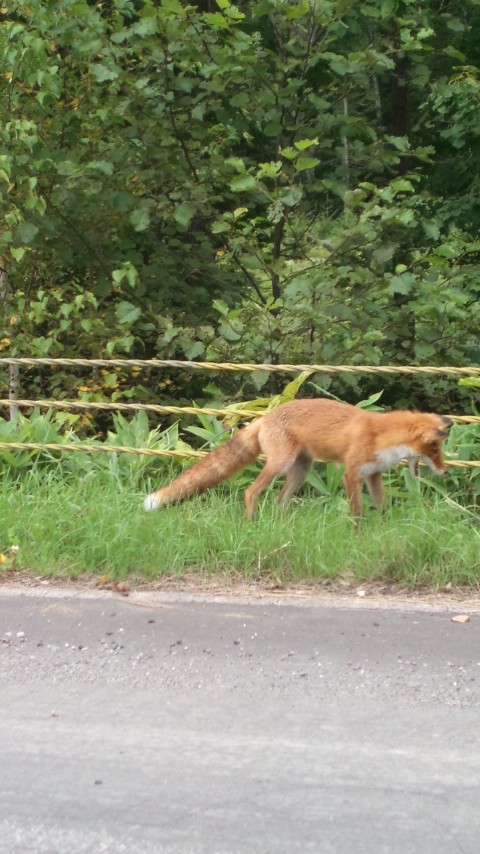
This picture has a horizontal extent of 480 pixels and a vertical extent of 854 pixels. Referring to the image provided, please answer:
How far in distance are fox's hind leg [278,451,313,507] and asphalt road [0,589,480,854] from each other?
171cm

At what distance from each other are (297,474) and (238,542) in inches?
52.8

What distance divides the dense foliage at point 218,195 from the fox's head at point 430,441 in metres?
1.47

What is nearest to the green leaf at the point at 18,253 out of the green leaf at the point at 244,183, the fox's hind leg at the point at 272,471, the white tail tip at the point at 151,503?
the green leaf at the point at 244,183

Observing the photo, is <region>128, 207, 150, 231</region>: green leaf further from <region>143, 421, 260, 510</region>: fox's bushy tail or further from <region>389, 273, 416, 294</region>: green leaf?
<region>143, 421, 260, 510</region>: fox's bushy tail

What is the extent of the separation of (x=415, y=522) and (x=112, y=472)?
216 centimetres

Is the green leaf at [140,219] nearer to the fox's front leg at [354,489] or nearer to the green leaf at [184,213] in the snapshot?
the green leaf at [184,213]

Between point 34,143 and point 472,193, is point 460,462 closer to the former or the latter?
point 34,143

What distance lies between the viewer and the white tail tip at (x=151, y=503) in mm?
5410

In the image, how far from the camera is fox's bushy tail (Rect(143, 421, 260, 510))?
18.2ft

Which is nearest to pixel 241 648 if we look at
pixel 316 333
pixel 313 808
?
pixel 313 808

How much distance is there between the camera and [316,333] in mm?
7367

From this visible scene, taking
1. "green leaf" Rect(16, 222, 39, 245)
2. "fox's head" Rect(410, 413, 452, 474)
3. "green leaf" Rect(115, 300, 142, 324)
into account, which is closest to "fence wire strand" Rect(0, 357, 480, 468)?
"fox's head" Rect(410, 413, 452, 474)

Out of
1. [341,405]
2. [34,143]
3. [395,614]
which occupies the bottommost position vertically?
[395,614]

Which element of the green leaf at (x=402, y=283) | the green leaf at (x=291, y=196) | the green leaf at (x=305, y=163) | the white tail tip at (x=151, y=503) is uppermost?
the green leaf at (x=305, y=163)
